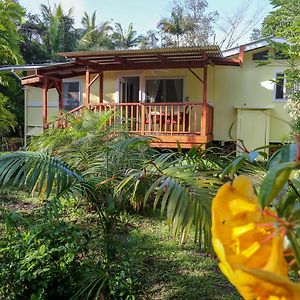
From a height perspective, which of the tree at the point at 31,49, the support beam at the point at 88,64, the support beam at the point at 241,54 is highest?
the tree at the point at 31,49

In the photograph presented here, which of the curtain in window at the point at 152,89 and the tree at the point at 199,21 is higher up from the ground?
the tree at the point at 199,21

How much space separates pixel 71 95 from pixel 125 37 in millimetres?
18884

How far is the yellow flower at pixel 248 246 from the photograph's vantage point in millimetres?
515

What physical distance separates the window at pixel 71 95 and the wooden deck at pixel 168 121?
131 inches

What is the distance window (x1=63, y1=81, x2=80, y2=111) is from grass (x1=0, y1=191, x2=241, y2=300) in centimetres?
799

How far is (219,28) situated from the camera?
3005 centimetres

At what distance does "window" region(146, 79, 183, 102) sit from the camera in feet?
41.3

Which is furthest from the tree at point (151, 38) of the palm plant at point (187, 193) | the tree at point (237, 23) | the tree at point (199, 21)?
the palm plant at point (187, 193)

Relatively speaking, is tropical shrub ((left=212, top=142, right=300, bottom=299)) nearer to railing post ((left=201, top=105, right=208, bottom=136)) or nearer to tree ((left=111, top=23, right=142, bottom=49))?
railing post ((left=201, top=105, right=208, bottom=136))

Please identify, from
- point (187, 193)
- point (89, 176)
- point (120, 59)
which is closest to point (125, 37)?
point (120, 59)

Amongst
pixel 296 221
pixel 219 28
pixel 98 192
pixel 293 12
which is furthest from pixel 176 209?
pixel 219 28

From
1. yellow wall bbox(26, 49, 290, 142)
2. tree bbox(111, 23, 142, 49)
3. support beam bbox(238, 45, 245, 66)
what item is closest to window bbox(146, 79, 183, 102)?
yellow wall bbox(26, 49, 290, 142)

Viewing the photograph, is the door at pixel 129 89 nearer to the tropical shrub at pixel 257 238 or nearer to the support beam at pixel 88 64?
the support beam at pixel 88 64

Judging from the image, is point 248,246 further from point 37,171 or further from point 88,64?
point 88,64
